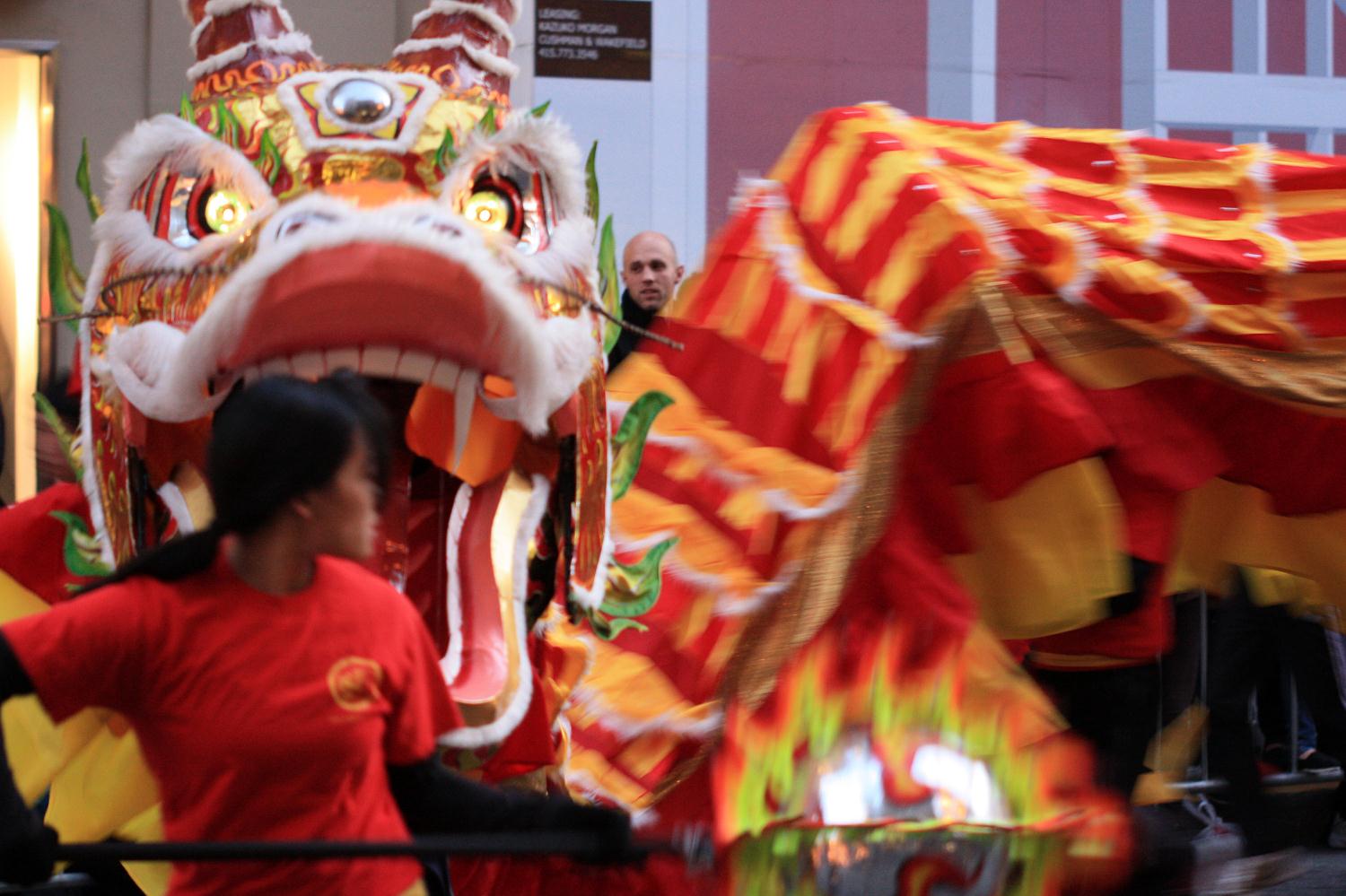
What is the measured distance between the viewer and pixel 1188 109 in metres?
7.02

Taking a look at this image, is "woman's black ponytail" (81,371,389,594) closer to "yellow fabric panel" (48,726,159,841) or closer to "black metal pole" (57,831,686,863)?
"black metal pole" (57,831,686,863)

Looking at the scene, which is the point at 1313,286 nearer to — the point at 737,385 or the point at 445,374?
the point at 737,385

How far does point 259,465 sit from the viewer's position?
1.77m

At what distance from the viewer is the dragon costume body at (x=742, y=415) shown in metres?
2.64

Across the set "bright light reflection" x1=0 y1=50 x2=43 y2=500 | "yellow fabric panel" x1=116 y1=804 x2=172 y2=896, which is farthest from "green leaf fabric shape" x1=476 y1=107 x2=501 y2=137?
"bright light reflection" x1=0 y1=50 x2=43 y2=500

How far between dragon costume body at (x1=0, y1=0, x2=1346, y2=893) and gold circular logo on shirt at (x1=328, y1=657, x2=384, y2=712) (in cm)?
73

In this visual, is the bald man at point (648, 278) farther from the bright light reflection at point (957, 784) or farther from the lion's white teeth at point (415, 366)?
→ the bright light reflection at point (957, 784)

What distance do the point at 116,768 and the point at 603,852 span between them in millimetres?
1176

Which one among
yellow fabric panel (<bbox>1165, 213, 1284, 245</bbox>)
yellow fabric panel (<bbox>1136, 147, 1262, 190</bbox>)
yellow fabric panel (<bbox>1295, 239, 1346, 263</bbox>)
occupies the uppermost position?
yellow fabric panel (<bbox>1136, 147, 1262, 190</bbox>)

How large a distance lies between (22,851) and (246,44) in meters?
1.88

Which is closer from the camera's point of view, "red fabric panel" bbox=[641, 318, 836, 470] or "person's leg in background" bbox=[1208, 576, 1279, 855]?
"red fabric panel" bbox=[641, 318, 836, 470]

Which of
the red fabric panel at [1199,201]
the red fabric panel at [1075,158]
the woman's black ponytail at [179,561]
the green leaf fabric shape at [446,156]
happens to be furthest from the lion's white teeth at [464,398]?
the red fabric panel at [1199,201]

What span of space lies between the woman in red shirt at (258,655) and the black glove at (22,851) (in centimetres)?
12

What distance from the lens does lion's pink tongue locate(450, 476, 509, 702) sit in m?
2.83
